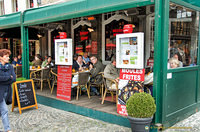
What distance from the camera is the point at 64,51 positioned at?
6.08 m

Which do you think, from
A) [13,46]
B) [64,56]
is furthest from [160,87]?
[13,46]

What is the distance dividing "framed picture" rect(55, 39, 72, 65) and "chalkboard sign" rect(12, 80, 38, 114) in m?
1.19

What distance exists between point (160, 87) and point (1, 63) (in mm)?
3418

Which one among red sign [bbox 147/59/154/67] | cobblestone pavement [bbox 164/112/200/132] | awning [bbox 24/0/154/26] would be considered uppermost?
awning [bbox 24/0/154/26]

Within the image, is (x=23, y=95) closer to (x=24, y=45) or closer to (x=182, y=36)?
(x=24, y=45)

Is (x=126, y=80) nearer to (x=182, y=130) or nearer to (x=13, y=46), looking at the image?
(x=182, y=130)

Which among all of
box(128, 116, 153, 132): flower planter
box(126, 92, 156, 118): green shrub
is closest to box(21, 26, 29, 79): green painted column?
box(126, 92, 156, 118): green shrub

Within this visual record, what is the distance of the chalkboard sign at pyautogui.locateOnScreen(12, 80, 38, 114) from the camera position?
18.5 feet

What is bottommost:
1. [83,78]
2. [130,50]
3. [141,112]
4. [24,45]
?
[141,112]

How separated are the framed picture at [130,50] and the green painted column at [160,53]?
343mm

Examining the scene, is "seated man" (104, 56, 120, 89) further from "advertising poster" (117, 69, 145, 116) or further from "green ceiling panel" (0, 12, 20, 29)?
"green ceiling panel" (0, 12, 20, 29)

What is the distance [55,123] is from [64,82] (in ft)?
5.41

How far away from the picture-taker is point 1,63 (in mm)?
4121

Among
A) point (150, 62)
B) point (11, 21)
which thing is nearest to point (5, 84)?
point (11, 21)
